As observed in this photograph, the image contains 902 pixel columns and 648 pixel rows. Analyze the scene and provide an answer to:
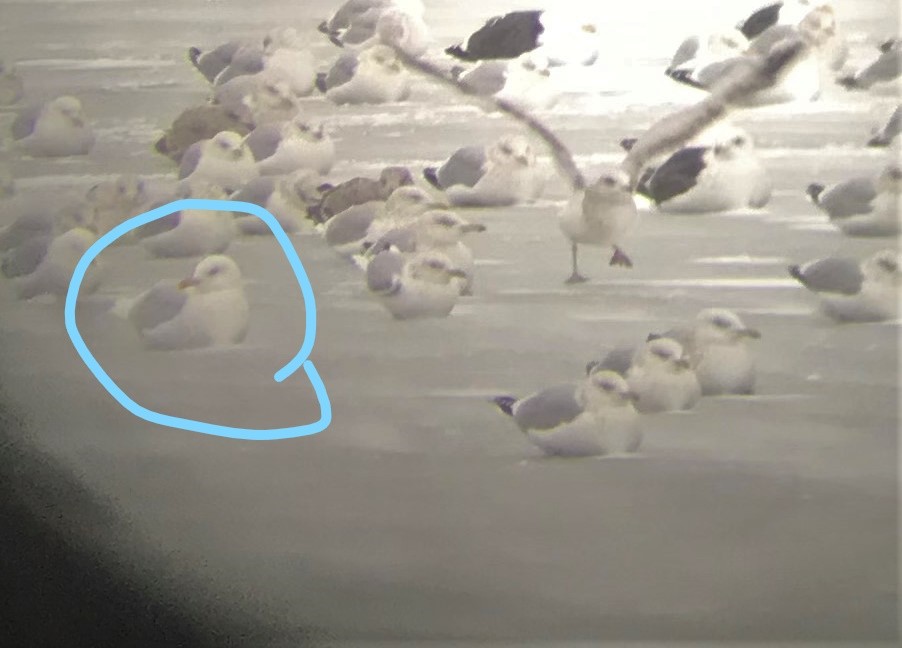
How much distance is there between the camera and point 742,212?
1055 mm

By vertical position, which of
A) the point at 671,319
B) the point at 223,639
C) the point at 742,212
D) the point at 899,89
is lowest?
the point at 223,639

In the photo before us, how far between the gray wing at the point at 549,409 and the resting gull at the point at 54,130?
27.4 inches

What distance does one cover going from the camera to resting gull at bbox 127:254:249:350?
1076 mm

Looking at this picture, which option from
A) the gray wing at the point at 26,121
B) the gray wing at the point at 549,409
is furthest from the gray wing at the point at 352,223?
the gray wing at the point at 26,121

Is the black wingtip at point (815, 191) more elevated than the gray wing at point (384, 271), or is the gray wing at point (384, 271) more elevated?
the black wingtip at point (815, 191)

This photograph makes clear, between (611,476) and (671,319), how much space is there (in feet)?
0.74

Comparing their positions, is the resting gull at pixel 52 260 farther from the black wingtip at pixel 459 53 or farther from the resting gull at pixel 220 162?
the black wingtip at pixel 459 53

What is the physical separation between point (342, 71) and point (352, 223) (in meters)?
0.21

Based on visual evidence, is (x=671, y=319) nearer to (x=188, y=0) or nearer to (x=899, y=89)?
(x=899, y=89)

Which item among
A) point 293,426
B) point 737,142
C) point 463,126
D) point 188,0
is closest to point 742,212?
point 737,142

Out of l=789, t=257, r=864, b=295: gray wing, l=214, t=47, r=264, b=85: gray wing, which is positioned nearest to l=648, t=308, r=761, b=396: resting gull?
l=789, t=257, r=864, b=295: gray wing

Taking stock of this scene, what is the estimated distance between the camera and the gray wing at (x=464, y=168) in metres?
1.06

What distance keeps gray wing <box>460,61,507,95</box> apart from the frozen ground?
0.03 meters

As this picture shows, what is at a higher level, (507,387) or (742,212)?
(742,212)
